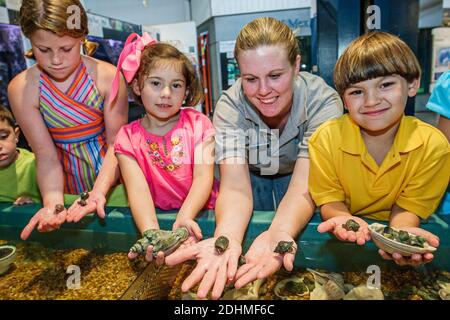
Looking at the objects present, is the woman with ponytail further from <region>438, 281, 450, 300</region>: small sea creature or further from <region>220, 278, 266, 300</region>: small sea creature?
<region>438, 281, 450, 300</region>: small sea creature

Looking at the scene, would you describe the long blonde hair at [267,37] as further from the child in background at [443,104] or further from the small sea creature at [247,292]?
the small sea creature at [247,292]

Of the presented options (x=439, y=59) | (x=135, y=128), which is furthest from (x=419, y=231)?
(x=439, y=59)

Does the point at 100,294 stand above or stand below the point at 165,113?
below

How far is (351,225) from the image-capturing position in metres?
0.99

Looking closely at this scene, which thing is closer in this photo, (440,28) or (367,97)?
(367,97)

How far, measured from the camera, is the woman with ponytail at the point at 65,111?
129 centimetres

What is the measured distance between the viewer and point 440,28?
12.3ft

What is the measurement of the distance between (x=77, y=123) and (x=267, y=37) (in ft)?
3.17

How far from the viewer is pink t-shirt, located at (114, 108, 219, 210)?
4.73 ft

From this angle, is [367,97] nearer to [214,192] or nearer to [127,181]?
[214,192]

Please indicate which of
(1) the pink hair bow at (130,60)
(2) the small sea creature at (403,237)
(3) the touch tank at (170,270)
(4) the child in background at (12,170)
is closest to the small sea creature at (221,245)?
(3) the touch tank at (170,270)

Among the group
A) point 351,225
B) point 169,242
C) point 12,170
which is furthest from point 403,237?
point 12,170

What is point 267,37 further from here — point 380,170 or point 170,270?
point 170,270
